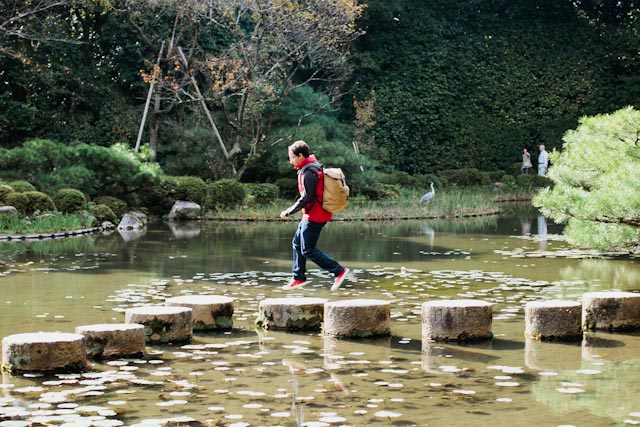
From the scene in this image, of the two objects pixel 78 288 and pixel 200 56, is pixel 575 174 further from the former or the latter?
pixel 200 56

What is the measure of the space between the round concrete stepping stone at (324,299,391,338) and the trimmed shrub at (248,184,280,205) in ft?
56.1

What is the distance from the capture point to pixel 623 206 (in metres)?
10.4

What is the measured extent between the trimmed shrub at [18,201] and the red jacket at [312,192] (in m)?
9.95

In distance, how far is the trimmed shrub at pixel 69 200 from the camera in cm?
2000

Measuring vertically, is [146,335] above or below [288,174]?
below

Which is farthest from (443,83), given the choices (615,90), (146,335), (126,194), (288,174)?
(146,335)

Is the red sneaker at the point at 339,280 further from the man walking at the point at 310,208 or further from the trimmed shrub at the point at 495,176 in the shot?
the trimmed shrub at the point at 495,176

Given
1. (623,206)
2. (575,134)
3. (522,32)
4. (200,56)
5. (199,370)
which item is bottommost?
(199,370)

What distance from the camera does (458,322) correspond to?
7871mm

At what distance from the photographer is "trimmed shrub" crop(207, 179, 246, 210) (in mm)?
24000

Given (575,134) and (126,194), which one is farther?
(126,194)

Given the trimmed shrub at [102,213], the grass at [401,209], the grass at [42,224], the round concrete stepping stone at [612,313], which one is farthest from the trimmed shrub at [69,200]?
the round concrete stepping stone at [612,313]

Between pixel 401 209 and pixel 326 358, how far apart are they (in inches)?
692

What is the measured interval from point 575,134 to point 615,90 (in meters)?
25.4
